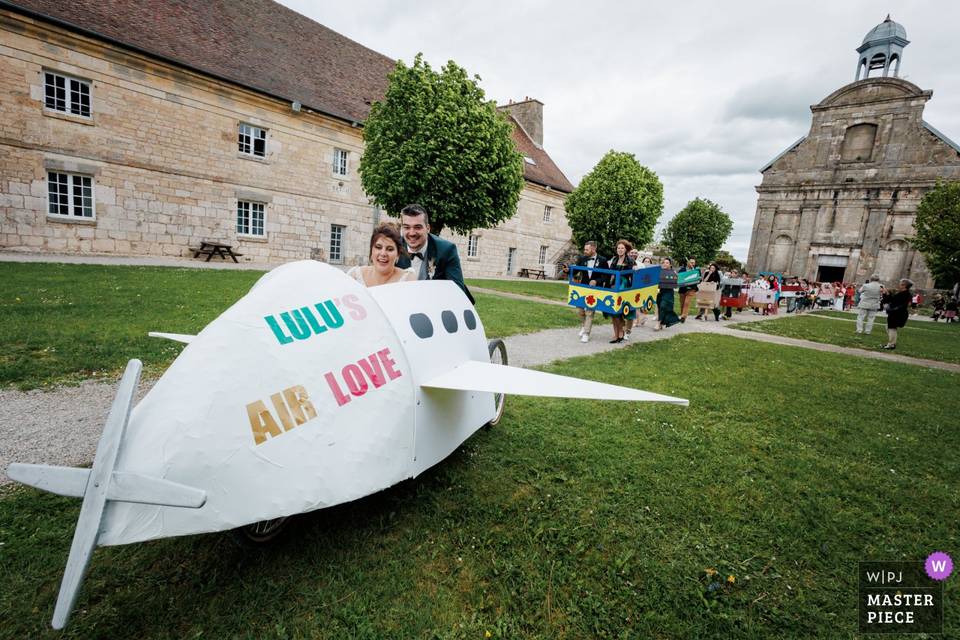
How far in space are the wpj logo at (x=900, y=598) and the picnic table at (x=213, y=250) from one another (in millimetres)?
21129

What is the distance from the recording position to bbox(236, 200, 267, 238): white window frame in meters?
19.3

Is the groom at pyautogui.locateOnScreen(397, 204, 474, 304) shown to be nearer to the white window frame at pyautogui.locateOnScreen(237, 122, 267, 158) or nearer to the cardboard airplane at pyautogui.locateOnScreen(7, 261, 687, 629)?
the cardboard airplane at pyautogui.locateOnScreen(7, 261, 687, 629)

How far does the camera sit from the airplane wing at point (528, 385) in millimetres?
2305

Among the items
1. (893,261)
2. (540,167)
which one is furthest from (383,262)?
(893,261)

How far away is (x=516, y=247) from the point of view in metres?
33.4

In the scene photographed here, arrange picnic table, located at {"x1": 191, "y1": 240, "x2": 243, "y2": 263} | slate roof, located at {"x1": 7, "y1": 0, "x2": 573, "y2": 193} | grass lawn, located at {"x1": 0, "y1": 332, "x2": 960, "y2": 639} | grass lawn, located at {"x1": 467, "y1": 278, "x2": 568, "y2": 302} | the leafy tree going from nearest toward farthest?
grass lawn, located at {"x1": 0, "y1": 332, "x2": 960, "y2": 639} < slate roof, located at {"x1": 7, "y1": 0, "x2": 573, "y2": 193} < picnic table, located at {"x1": 191, "y1": 240, "x2": 243, "y2": 263} < grass lawn, located at {"x1": 467, "y1": 278, "x2": 568, "y2": 302} < the leafy tree

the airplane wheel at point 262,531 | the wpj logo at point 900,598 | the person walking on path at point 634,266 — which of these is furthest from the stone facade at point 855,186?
the airplane wheel at point 262,531

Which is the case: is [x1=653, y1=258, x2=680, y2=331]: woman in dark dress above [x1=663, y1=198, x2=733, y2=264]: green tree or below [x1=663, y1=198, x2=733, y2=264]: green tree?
below

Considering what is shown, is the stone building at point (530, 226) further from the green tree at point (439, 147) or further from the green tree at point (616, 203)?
the green tree at point (439, 147)

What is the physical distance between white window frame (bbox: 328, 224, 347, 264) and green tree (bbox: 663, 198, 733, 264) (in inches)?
1813

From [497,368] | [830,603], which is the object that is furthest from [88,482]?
[830,603]

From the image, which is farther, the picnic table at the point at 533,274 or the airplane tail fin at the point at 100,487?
the picnic table at the point at 533,274

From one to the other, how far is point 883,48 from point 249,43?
175ft

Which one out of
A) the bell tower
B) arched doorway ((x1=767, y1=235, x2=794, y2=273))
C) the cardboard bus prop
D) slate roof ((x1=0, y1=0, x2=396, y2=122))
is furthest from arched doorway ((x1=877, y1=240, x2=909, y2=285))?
slate roof ((x1=0, y1=0, x2=396, y2=122))
